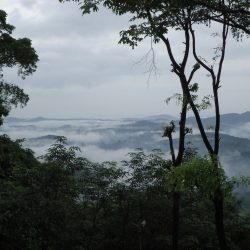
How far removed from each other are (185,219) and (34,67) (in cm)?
1451

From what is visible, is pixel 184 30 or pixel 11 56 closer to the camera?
pixel 184 30

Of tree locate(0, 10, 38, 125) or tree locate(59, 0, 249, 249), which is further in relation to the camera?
tree locate(0, 10, 38, 125)

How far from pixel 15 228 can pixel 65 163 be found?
4264 millimetres

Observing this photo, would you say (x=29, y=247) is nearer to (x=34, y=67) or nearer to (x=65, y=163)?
(x=65, y=163)

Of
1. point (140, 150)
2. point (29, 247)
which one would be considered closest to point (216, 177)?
point (29, 247)

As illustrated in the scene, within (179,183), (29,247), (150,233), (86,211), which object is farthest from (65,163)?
(179,183)

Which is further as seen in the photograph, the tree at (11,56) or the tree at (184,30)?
the tree at (11,56)

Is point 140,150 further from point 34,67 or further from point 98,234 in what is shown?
point 34,67

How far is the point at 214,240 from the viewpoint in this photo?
26.2 metres

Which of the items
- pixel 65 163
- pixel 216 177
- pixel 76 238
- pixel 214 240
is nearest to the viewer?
pixel 216 177

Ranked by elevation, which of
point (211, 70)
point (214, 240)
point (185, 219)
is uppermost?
point (211, 70)

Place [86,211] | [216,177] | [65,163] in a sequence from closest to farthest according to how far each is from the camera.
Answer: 1. [216,177]
2. [65,163]
3. [86,211]

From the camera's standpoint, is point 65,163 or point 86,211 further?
point 86,211

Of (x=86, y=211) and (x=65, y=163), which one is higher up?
(x=65, y=163)
